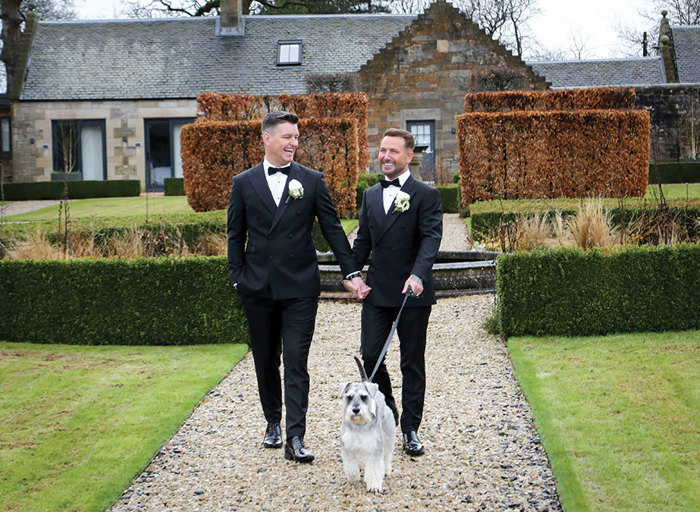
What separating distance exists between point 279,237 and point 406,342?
40.2 inches

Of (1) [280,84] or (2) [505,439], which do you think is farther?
(1) [280,84]

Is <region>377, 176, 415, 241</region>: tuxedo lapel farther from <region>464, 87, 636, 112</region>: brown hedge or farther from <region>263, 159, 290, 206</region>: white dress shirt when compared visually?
<region>464, 87, 636, 112</region>: brown hedge

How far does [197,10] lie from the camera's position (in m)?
36.7

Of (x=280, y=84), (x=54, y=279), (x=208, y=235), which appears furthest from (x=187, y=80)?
(x=54, y=279)

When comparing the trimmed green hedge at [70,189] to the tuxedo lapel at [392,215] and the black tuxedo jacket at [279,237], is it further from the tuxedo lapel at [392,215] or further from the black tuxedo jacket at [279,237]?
the tuxedo lapel at [392,215]

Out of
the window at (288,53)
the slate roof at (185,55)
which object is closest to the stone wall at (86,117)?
the slate roof at (185,55)

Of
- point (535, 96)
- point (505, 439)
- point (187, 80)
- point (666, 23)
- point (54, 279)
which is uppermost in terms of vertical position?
point (666, 23)

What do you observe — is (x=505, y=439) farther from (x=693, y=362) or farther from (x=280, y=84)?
(x=280, y=84)

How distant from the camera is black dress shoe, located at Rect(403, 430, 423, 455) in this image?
5141 mm

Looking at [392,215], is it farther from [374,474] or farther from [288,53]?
[288,53]

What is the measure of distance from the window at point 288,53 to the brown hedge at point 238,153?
11.1m

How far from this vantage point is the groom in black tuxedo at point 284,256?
509cm

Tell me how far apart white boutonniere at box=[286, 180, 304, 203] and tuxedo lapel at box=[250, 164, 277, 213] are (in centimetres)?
11

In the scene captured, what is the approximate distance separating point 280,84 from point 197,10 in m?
12.0
